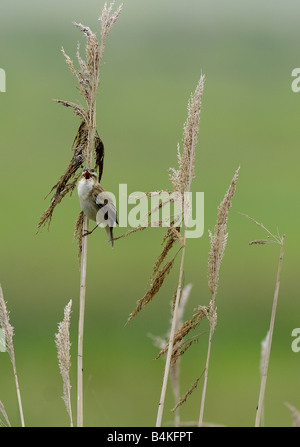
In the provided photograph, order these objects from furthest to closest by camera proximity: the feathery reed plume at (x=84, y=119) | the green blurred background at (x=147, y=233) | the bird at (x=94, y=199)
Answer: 1. the green blurred background at (x=147, y=233)
2. the bird at (x=94, y=199)
3. the feathery reed plume at (x=84, y=119)

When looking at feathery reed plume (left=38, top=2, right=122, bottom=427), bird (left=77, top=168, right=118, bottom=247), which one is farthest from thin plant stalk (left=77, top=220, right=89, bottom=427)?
bird (left=77, top=168, right=118, bottom=247)

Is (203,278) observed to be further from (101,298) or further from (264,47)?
(264,47)

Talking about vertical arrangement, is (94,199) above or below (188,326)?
above

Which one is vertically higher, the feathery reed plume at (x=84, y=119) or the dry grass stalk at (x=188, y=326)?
the feathery reed plume at (x=84, y=119)

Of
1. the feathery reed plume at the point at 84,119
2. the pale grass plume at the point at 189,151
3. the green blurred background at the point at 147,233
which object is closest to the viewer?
the pale grass plume at the point at 189,151

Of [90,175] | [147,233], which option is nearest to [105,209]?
[90,175]

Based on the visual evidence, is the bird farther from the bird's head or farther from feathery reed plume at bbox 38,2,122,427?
feathery reed plume at bbox 38,2,122,427

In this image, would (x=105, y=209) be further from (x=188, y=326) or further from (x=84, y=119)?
(x=188, y=326)

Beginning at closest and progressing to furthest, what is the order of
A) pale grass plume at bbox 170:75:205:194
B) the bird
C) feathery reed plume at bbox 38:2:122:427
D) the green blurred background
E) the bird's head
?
pale grass plume at bbox 170:75:205:194
feathery reed plume at bbox 38:2:122:427
the bird's head
the bird
the green blurred background

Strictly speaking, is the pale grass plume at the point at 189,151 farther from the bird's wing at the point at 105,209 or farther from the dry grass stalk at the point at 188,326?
the bird's wing at the point at 105,209

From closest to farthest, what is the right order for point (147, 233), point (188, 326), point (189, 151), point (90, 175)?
point (189, 151), point (188, 326), point (90, 175), point (147, 233)

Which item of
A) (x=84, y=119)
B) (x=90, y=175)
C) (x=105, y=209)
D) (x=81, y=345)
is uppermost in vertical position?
(x=84, y=119)

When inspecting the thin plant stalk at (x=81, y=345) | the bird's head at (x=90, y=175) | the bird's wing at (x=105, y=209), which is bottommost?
the thin plant stalk at (x=81, y=345)

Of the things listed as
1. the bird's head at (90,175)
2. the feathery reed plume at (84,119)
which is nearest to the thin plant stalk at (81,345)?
the feathery reed plume at (84,119)
